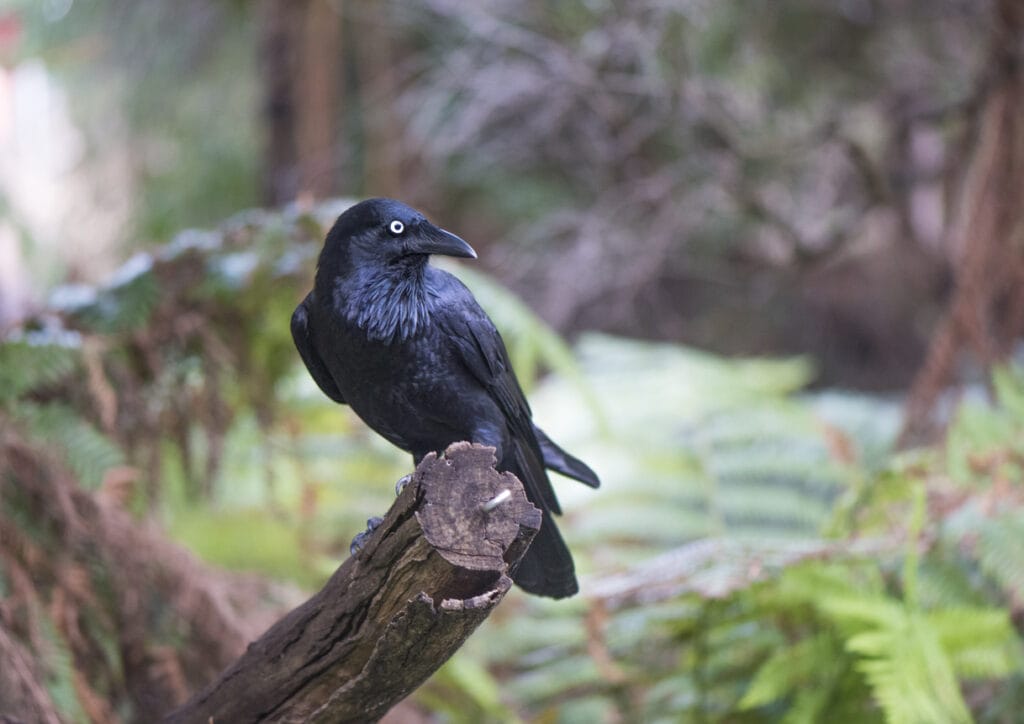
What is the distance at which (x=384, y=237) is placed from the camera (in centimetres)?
192

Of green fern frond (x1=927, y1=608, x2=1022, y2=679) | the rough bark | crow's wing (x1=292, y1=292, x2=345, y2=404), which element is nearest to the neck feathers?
crow's wing (x1=292, y1=292, x2=345, y2=404)

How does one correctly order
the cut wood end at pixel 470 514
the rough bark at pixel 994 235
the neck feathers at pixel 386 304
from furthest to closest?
the rough bark at pixel 994 235
the neck feathers at pixel 386 304
the cut wood end at pixel 470 514

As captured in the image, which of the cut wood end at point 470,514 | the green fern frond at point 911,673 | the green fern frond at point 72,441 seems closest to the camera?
the cut wood end at point 470,514

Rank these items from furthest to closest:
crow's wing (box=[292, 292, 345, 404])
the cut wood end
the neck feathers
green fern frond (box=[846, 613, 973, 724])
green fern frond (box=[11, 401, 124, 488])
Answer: green fern frond (box=[11, 401, 124, 488]) → green fern frond (box=[846, 613, 973, 724]) → crow's wing (box=[292, 292, 345, 404]) → the neck feathers → the cut wood end

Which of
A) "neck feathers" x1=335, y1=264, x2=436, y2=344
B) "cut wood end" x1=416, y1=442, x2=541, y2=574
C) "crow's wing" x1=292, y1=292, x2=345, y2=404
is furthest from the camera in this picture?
"crow's wing" x1=292, y1=292, x2=345, y2=404

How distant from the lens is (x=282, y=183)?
4.46 metres

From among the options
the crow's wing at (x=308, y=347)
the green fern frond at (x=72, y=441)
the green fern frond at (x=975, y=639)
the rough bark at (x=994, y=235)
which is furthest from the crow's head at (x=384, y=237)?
the rough bark at (x=994, y=235)

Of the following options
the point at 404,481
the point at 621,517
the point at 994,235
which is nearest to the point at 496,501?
the point at 404,481

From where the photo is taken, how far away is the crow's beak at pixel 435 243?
6.15ft

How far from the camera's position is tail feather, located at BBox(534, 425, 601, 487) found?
2.05m

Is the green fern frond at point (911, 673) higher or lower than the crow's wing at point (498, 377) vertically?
lower

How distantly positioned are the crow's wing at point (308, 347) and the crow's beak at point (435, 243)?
227 mm

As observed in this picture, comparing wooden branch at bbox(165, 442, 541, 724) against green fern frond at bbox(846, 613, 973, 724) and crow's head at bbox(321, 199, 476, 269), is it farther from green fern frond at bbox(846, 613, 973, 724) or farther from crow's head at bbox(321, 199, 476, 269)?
green fern frond at bbox(846, 613, 973, 724)

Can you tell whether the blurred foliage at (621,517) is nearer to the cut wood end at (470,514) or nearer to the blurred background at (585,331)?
the blurred background at (585,331)
